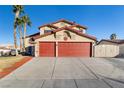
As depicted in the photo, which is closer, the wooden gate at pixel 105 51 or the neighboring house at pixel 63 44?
the wooden gate at pixel 105 51

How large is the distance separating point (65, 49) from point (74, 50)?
4.07 feet

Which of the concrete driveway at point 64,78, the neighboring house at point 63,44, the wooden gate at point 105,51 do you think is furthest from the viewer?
the neighboring house at point 63,44

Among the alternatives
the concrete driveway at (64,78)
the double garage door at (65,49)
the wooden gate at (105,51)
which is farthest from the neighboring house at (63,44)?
the concrete driveway at (64,78)

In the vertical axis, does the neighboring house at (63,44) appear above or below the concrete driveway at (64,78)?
above

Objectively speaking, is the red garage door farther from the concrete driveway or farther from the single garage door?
the concrete driveway

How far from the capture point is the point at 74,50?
24047 mm

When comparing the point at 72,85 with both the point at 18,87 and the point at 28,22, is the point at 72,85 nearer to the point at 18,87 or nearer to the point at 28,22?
the point at 18,87

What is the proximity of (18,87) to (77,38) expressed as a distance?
16816mm

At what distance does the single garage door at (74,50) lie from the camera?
24.0 meters

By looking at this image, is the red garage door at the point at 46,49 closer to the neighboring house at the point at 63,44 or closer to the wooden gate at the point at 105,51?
the neighboring house at the point at 63,44

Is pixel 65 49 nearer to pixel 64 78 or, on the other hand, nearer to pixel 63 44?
pixel 63 44

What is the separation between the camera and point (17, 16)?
28.4 m
